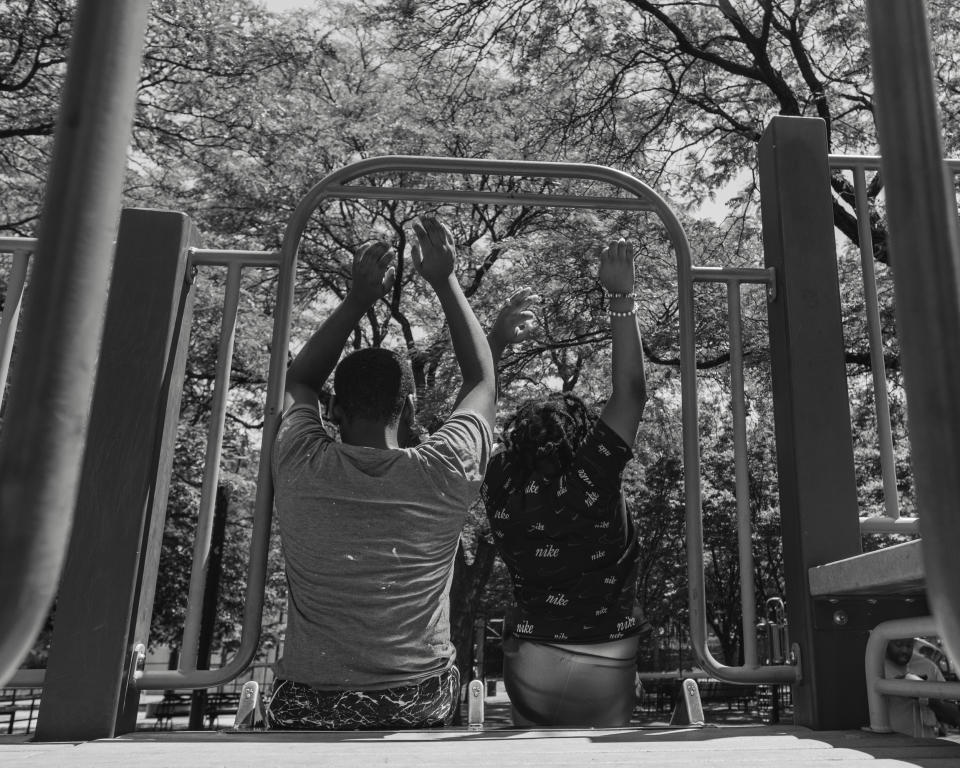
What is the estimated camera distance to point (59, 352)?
48 centimetres

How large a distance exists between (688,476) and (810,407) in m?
0.39

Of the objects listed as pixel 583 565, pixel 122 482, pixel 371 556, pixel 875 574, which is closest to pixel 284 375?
pixel 122 482

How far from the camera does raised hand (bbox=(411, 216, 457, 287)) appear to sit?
8.38 feet

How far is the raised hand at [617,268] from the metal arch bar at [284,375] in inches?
6.3

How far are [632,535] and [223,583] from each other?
62.5 feet

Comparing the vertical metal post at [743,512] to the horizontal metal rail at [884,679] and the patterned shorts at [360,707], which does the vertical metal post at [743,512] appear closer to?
the horizontal metal rail at [884,679]

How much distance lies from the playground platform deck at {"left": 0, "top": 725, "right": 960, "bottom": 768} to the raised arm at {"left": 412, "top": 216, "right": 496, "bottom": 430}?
844 mm

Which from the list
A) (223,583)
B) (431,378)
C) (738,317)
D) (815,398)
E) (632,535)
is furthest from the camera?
(223,583)

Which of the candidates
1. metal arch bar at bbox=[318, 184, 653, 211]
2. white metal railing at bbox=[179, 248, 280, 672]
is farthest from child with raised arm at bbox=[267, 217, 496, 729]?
metal arch bar at bbox=[318, 184, 653, 211]

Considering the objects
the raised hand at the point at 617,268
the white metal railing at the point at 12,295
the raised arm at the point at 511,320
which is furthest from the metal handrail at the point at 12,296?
the raised hand at the point at 617,268

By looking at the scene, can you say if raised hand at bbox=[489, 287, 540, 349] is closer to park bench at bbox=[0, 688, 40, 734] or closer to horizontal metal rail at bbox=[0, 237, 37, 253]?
horizontal metal rail at bbox=[0, 237, 37, 253]

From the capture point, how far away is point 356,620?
2.17 m

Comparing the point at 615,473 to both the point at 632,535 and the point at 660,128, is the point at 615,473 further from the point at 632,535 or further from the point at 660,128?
the point at 660,128

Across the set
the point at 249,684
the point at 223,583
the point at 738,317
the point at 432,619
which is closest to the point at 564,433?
the point at 738,317
